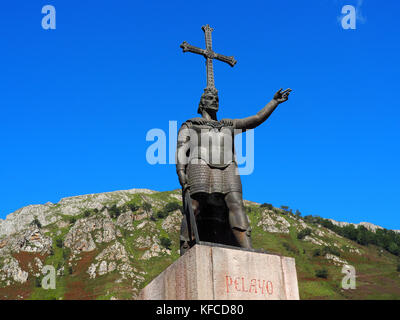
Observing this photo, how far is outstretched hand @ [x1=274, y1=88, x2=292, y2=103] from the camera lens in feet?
36.2

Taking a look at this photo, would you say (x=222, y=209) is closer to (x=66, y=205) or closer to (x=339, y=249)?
(x=339, y=249)

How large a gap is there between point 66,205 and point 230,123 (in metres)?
163

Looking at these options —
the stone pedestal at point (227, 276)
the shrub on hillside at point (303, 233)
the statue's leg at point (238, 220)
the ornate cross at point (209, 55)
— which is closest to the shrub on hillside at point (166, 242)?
the shrub on hillside at point (303, 233)

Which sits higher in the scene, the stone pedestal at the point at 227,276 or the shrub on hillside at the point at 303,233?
the shrub on hillside at the point at 303,233

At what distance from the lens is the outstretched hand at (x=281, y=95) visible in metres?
11.0

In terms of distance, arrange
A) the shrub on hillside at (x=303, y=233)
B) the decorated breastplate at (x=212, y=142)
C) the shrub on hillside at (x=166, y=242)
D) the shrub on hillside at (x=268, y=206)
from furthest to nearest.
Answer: the shrub on hillside at (x=268, y=206) < the shrub on hillside at (x=303, y=233) < the shrub on hillside at (x=166, y=242) < the decorated breastplate at (x=212, y=142)

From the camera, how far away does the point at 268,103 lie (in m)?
11.0

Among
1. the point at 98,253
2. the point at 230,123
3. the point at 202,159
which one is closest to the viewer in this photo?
the point at 202,159

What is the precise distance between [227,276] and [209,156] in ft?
9.22

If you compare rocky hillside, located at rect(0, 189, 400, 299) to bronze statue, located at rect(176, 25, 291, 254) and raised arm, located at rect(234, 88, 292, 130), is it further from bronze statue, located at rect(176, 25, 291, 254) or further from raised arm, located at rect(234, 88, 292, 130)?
bronze statue, located at rect(176, 25, 291, 254)

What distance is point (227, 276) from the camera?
779 cm

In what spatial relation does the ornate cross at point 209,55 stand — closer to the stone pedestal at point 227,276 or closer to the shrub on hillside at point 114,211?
the stone pedestal at point 227,276
